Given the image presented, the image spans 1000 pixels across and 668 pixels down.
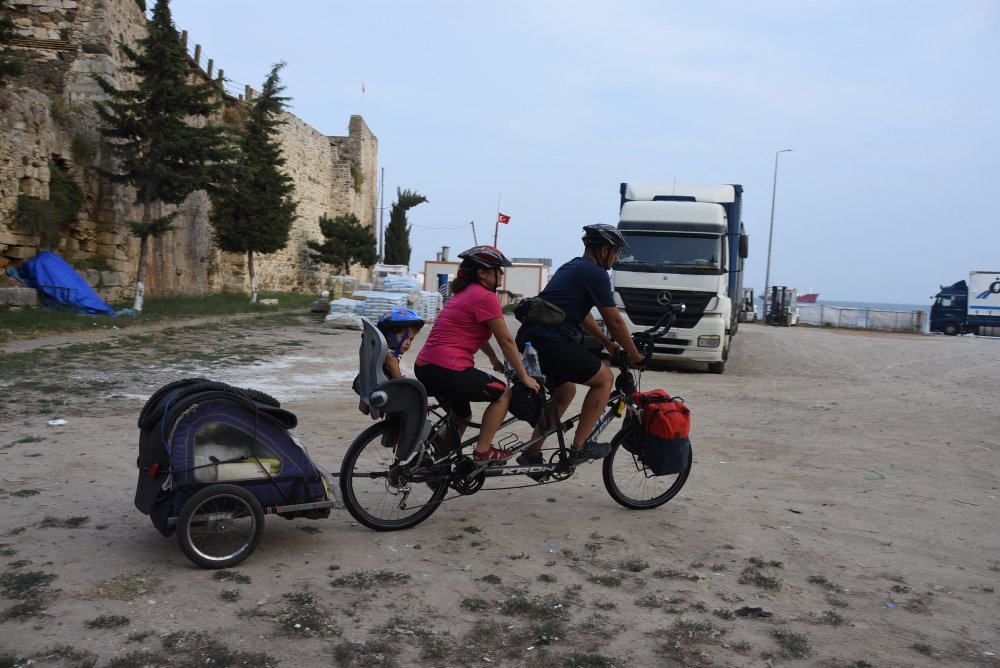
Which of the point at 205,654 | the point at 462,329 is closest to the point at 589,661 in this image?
the point at 205,654

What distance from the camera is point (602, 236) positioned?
5.21 m

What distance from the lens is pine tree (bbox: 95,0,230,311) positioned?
17.9 meters

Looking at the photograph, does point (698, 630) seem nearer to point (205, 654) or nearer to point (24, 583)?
point (205, 654)

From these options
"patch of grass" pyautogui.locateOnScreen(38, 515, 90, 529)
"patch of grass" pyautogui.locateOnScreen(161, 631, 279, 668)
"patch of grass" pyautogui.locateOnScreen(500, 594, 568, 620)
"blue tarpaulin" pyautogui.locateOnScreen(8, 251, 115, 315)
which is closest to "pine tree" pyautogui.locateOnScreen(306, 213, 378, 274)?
"blue tarpaulin" pyautogui.locateOnScreen(8, 251, 115, 315)

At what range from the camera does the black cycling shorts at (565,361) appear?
4.98m

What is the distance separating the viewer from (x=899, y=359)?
731 inches

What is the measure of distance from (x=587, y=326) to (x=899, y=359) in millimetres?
15983

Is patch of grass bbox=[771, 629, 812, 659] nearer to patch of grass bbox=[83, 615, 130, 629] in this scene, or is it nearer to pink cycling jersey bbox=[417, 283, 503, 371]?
pink cycling jersey bbox=[417, 283, 503, 371]

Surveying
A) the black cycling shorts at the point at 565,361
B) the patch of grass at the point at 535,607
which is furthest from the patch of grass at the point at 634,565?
the black cycling shorts at the point at 565,361

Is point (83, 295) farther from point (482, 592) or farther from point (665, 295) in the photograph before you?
point (482, 592)

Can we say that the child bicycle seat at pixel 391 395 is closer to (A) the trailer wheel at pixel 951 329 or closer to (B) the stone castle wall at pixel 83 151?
(B) the stone castle wall at pixel 83 151

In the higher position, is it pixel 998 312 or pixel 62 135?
pixel 62 135

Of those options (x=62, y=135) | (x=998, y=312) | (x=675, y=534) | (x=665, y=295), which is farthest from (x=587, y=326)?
(x=998, y=312)

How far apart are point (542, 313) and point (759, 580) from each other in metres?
1.95
